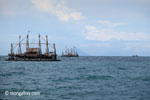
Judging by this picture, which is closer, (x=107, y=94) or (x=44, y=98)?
(x=44, y=98)

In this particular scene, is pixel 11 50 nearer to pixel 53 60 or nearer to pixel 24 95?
pixel 53 60

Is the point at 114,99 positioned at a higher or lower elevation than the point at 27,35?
lower

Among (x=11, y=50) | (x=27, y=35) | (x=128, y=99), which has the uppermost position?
(x=27, y=35)

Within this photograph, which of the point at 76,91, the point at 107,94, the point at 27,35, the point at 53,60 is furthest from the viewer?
the point at 27,35

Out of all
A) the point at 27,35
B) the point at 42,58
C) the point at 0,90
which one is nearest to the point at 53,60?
the point at 42,58

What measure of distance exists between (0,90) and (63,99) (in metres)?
7.10

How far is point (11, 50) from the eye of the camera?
90.5 meters

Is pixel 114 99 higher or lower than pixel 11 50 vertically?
lower

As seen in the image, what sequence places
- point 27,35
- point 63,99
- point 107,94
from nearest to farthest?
point 63,99 → point 107,94 → point 27,35

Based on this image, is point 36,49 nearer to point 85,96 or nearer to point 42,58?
point 42,58

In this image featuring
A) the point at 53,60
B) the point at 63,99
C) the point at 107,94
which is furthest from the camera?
the point at 53,60

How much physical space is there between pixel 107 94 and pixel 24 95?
763 cm

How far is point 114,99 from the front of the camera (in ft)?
62.2

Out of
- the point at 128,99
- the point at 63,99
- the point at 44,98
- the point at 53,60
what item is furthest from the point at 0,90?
the point at 53,60
